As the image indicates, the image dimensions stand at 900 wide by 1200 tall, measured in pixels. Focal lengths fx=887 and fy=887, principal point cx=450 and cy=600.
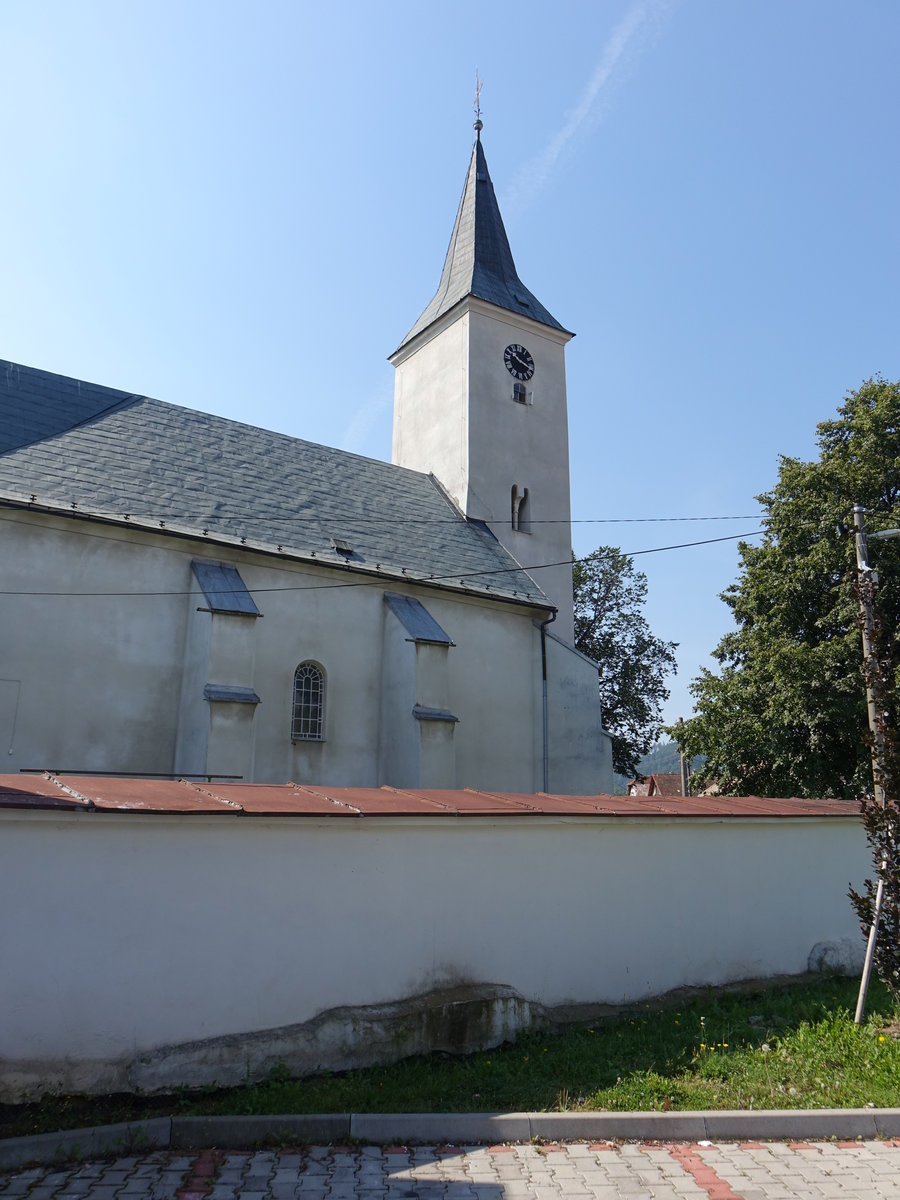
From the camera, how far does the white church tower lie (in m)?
24.7

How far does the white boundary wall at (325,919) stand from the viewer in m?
6.33

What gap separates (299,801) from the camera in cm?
791

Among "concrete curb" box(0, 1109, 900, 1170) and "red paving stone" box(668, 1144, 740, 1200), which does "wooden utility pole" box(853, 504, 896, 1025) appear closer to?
"concrete curb" box(0, 1109, 900, 1170)

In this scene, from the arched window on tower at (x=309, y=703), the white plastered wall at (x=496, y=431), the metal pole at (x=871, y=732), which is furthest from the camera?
the white plastered wall at (x=496, y=431)

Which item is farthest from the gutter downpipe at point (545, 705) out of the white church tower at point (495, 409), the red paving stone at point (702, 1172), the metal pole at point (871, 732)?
the red paving stone at point (702, 1172)

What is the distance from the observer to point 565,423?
26875 millimetres

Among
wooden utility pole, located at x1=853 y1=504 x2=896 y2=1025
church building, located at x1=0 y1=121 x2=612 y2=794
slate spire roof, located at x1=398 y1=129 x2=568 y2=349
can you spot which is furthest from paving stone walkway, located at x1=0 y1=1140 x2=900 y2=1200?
slate spire roof, located at x1=398 y1=129 x2=568 y2=349

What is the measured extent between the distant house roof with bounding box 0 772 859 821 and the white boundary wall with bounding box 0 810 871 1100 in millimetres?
116

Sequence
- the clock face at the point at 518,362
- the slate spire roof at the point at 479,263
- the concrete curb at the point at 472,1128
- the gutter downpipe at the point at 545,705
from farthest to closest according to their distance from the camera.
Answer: the slate spire roof at the point at 479,263
the clock face at the point at 518,362
the gutter downpipe at the point at 545,705
the concrete curb at the point at 472,1128

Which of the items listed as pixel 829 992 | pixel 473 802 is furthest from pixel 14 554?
pixel 829 992

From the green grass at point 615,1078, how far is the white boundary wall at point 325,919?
0.41 meters

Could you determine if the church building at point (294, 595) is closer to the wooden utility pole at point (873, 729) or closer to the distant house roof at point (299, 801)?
the distant house roof at point (299, 801)

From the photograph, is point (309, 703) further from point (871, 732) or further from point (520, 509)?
point (871, 732)

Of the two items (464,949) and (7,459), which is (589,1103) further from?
(7,459)
